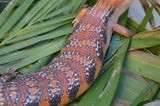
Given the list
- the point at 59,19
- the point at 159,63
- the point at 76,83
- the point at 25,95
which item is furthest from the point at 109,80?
the point at 59,19

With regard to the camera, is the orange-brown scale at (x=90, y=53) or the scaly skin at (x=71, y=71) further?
the orange-brown scale at (x=90, y=53)

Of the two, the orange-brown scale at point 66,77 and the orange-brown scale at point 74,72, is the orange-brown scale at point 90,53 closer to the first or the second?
the orange-brown scale at point 66,77

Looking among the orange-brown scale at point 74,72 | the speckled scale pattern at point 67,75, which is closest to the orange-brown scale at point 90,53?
the speckled scale pattern at point 67,75

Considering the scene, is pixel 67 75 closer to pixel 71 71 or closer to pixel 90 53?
pixel 71 71

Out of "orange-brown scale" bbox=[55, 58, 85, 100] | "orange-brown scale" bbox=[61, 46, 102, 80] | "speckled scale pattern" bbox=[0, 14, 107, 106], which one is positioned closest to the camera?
"speckled scale pattern" bbox=[0, 14, 107, 106]

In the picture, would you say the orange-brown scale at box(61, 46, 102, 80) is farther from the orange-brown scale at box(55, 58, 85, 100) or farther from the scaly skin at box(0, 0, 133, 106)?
the orange-brown scale at box(55, 58, 85, 100)

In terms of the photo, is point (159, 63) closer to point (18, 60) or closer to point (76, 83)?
point (76, 83)

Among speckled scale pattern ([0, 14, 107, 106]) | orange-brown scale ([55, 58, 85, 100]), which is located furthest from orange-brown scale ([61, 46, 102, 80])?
orange-brown scale ([55, 58, 85, 100])

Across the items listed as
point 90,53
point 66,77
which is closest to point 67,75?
point 66,77
